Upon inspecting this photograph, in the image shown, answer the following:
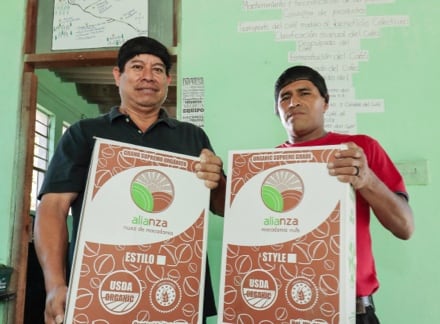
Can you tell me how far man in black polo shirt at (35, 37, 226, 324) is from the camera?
3.44 feet

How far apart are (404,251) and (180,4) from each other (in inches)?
54.3

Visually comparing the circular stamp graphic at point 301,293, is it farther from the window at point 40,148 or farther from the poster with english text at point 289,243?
the window at point 40,148

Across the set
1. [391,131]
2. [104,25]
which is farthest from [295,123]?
[104,25]

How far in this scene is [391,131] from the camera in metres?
1.79

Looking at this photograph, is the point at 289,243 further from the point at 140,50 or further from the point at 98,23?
the point at 98,23

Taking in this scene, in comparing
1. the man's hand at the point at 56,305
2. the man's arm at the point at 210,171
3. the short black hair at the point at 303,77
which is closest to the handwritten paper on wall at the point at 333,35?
the short black hair at the point at 303,77

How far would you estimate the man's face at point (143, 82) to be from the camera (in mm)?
1271

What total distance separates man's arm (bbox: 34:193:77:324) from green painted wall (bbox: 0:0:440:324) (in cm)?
75

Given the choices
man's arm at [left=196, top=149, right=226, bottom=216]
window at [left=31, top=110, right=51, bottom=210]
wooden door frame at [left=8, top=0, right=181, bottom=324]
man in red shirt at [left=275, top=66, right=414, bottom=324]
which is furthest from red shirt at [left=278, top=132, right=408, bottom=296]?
window at [left=31, top=110, right=51, bottom=210]

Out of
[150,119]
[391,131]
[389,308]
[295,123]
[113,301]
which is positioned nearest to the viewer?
[113,301]

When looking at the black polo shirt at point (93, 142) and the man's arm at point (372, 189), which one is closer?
the man's arm at point (372, 189)

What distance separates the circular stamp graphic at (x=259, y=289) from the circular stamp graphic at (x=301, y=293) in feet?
0.11

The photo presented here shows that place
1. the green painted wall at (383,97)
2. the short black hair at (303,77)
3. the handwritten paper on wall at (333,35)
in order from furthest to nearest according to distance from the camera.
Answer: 1. the handwritten paper on wall at (333,35)
2. the green painted wall at (383,97)
3. the short black hair at (303,77)

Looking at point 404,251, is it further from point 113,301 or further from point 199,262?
point 113,301
